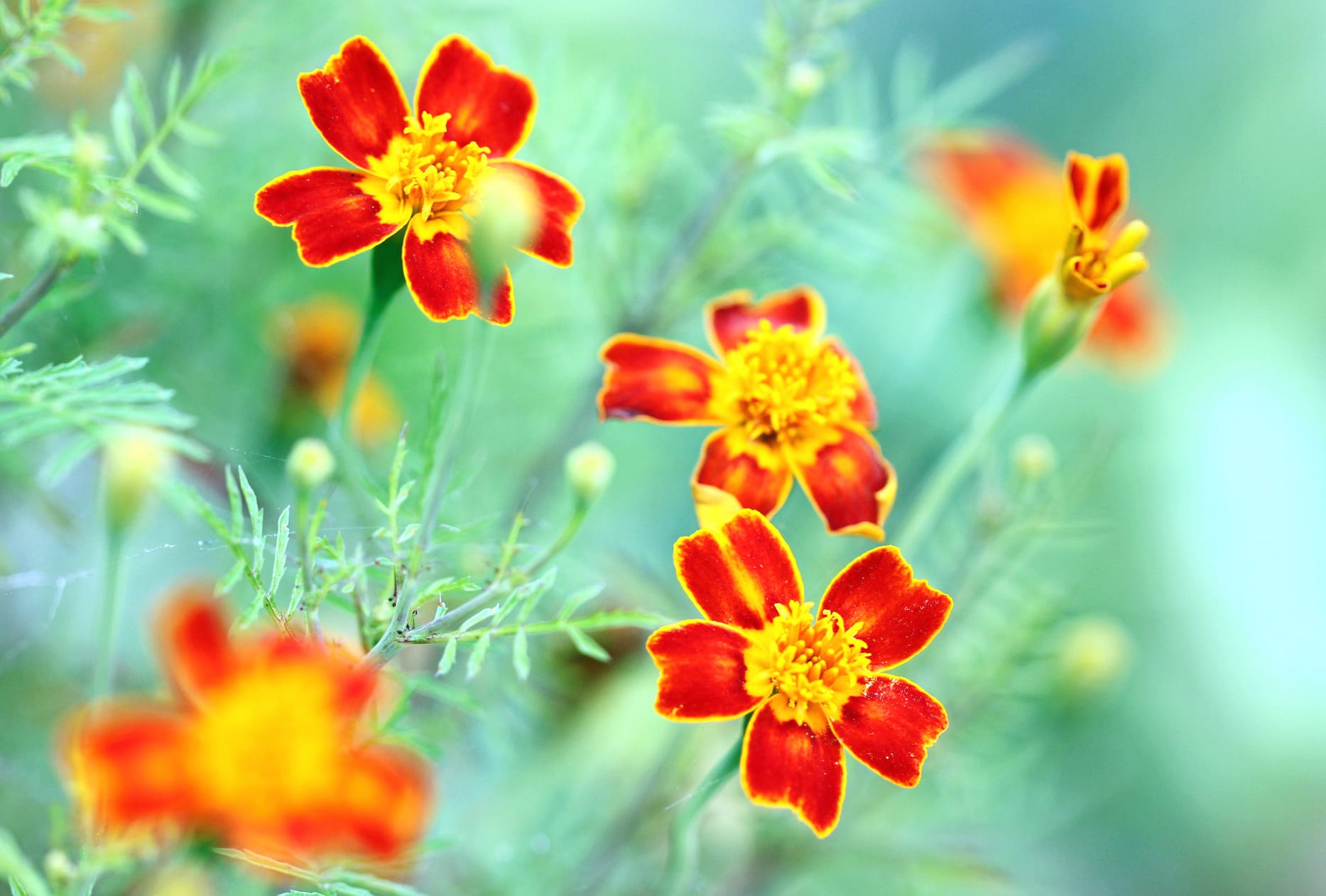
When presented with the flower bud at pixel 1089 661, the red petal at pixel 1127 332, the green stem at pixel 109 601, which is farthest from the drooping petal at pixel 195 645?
the red petal at pixel 1127 332

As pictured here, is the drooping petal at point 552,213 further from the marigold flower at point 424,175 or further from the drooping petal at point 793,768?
the drooping petal at point 793,768

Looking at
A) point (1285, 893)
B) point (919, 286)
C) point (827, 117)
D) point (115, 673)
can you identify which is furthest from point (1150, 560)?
point (115, 673)

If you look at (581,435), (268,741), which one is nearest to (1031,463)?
(581,435)

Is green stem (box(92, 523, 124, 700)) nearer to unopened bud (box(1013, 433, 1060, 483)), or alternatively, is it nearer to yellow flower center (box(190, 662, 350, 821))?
yellow flower center (box(190, 662, 350, 821))

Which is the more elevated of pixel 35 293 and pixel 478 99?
pixel 478 99

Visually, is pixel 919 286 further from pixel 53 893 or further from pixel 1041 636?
pixel 53 893

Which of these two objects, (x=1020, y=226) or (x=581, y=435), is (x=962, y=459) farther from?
(x=1020, y=226)

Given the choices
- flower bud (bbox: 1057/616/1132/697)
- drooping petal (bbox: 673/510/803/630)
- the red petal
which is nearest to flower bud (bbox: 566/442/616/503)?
drooping petal (bbox: 673/510/803/630)
